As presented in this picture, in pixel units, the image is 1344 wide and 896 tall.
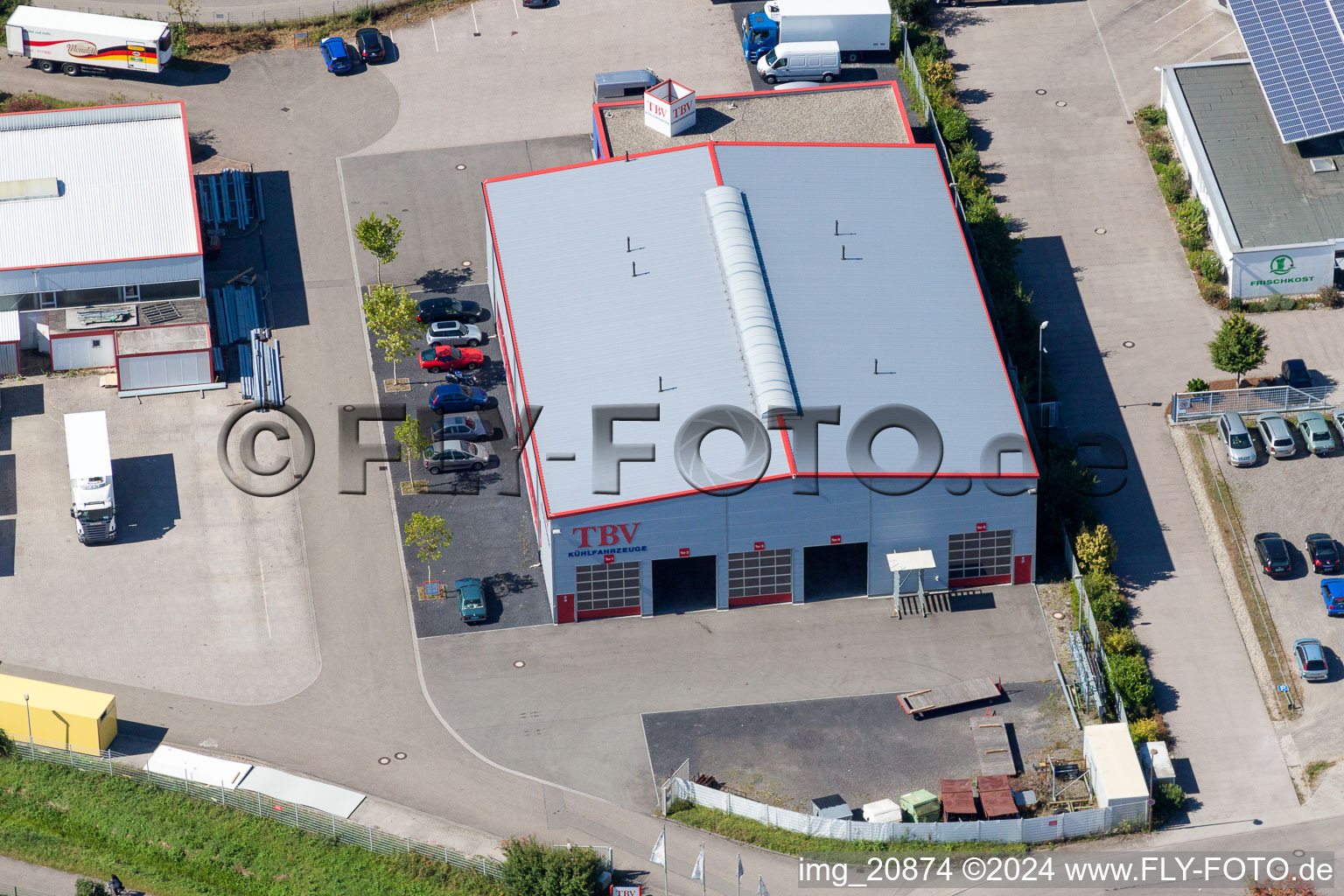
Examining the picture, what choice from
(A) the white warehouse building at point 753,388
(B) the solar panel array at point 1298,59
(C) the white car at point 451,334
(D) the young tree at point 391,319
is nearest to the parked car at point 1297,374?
(B) the solar panel array at point 1298,59

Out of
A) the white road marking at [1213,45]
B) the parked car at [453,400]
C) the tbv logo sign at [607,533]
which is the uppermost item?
the white road marking at [1213,45]

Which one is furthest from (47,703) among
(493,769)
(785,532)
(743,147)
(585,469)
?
(743,147)

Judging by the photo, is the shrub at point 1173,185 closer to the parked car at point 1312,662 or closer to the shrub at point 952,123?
the shrub at point 952,123

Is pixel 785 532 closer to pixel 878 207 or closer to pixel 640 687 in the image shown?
pixel 640 687

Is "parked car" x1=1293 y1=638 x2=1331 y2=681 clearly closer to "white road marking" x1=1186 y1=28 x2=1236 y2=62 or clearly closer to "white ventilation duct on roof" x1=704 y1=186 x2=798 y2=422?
"white ventilation duct on roof" x1=704 y1=186 x2=798 y2=422

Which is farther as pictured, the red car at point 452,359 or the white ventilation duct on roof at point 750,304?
the red car at point 452,359

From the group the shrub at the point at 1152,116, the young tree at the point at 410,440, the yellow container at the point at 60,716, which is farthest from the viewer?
the shrub at the point at 1152,116

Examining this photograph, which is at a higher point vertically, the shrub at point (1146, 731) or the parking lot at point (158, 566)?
the parking lot at point (158, 566)
